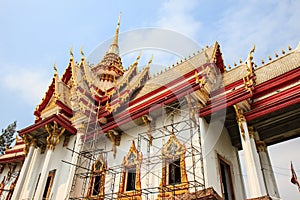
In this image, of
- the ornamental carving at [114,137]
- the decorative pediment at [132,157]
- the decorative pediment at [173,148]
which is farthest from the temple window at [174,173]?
the ornamental carving at [114,137]

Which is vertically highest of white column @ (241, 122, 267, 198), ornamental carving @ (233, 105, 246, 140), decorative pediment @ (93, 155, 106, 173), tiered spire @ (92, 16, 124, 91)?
tiered spire @ (92, 16, 124, 91)

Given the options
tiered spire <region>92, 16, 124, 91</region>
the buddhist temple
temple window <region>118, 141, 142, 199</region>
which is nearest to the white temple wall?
the buddhist temple

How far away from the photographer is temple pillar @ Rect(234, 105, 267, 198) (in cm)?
631

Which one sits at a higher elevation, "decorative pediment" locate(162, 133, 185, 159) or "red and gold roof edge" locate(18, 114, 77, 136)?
"red and gold roof edge" locate(18, 114, 77, 136)

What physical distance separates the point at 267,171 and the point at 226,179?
1413 millimetres

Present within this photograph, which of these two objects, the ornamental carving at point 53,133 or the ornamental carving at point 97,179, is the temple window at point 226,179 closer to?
the ornamental carving at point 97,179

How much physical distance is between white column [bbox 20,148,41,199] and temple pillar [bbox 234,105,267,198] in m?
7.63

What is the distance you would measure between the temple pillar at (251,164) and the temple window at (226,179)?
131 centimetres

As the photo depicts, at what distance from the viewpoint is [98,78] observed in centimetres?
1720

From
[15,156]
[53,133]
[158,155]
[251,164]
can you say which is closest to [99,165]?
[53,133]

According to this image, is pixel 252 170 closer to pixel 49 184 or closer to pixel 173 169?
pixel 173 169

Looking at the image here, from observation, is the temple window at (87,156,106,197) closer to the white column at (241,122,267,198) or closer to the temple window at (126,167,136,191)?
the temple window at (126,167,136,191)

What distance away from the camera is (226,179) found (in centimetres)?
839

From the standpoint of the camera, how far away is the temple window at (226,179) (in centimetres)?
819
